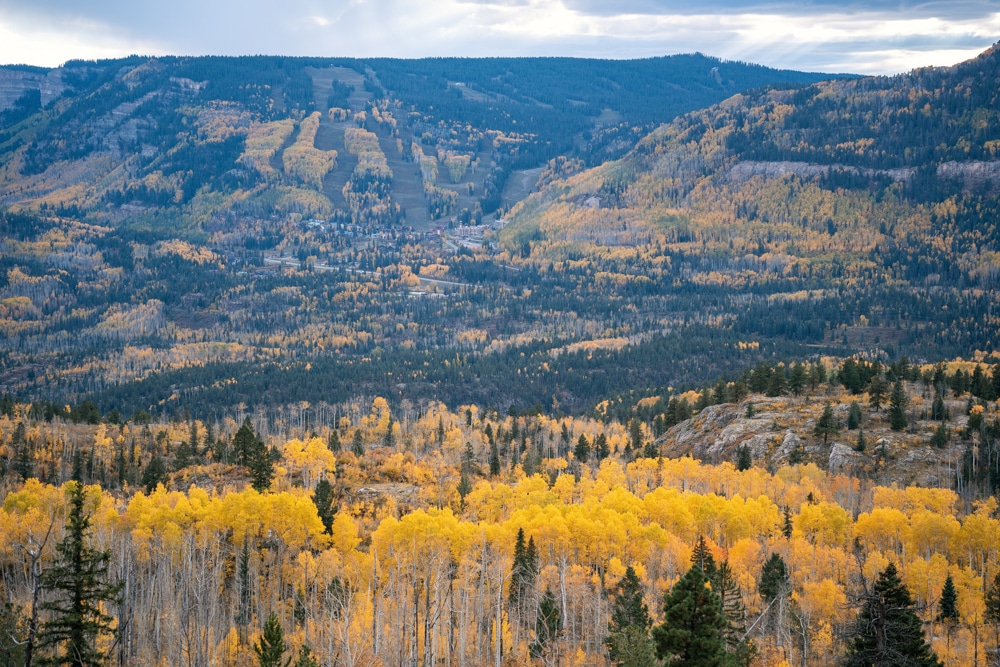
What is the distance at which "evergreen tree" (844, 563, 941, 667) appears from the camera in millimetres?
45031

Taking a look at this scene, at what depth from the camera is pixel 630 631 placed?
62.0 m

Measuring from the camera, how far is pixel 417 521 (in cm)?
10100

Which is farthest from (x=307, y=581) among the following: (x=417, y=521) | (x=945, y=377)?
(x=945, y=377)

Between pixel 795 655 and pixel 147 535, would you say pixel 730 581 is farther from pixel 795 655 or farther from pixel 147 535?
pixel 147 535

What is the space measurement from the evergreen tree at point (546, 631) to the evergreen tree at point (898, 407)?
81.6 metres

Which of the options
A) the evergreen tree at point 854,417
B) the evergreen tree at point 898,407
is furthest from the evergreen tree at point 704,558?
the evergreen tree at point 898,407

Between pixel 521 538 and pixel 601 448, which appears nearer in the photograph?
pixel 521 538

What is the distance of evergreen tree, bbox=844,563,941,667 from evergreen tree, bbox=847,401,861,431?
85.7 metres

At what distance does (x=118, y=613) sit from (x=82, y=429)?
67.2m

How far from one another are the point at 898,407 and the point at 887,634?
10470cm

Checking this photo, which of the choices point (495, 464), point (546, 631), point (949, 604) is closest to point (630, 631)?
point (546, 631)

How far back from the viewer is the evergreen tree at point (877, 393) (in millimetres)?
154375

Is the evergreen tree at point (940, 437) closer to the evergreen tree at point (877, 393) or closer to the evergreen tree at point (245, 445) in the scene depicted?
the evergreen tree at point (877, 393)

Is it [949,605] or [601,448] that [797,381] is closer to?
[601,448]
